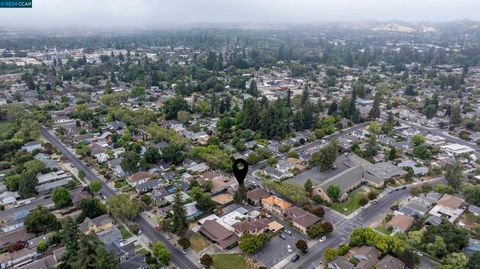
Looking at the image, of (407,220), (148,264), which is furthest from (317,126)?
(148,264)

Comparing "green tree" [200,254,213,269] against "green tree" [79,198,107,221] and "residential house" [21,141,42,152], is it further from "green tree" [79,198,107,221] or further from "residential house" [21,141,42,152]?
"residential house" [21,141,42,152]

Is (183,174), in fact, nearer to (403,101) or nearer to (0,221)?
(0,221)

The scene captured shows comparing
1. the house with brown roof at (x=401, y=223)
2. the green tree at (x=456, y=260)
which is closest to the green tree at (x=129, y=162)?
the house with brown roof at (x=401, y=223)

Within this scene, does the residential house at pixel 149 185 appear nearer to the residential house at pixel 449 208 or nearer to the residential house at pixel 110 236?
the residential house at pixel 110 236

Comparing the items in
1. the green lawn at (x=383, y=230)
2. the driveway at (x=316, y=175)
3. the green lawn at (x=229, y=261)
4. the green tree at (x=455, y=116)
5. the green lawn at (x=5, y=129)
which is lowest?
the green lawn at (x=229, y=261)

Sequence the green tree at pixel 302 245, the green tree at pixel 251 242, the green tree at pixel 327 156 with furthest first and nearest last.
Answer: the green tree at pixel 327 156 < the green tree at pixel 302 245 < the green tree at pixel 251 242

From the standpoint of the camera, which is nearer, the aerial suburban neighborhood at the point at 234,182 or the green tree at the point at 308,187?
the aerial suburban neighborhood at the point at 234,182

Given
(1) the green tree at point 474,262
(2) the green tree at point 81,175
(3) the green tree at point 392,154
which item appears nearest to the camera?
(1) the green tree at point 474,262
